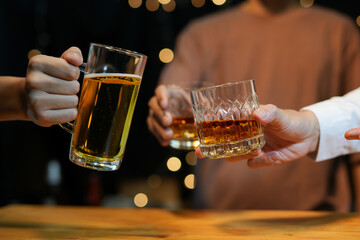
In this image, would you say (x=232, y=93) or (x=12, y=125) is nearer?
(x=232, y=93)

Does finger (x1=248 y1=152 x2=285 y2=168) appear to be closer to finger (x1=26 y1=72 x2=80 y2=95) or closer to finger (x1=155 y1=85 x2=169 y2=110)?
finger (x1=155 y1=85 x2=169 y2=110)

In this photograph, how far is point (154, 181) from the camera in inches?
136

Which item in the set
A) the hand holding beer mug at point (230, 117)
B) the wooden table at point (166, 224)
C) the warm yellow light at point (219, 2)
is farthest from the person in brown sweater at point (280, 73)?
the warm yellow light at point (219, 2)

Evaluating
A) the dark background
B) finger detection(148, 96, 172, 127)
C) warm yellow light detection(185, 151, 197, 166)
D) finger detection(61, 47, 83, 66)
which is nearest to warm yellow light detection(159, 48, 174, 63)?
the dark background

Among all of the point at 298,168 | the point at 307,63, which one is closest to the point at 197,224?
the point at 298,168

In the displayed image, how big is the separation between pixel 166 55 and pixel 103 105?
2.39 meters

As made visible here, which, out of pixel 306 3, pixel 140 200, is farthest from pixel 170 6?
pixel 140 200

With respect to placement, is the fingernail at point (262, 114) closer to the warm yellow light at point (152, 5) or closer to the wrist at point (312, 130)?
the wrist at point (312, 130)

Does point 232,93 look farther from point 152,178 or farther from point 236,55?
point 152,178

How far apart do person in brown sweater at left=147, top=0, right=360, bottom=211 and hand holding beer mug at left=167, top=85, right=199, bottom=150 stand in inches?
16.3

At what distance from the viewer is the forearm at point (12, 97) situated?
1049mm

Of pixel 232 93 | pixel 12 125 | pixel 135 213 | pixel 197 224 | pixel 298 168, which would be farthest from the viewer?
pixel 12 125

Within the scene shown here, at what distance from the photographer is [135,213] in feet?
4.21

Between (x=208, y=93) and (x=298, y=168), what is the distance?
1034 mm
